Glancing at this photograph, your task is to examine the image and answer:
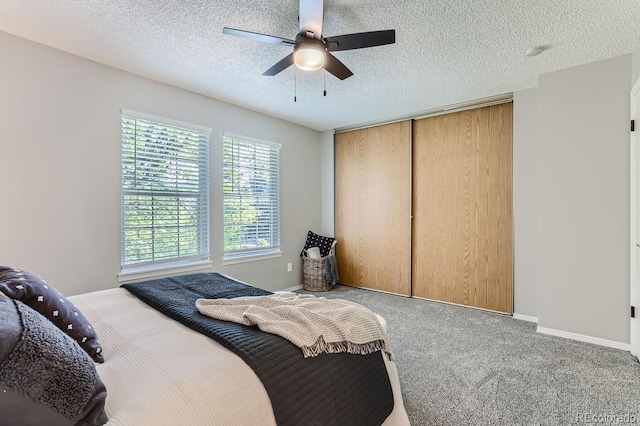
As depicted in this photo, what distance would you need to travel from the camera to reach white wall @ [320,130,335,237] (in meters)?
5.00

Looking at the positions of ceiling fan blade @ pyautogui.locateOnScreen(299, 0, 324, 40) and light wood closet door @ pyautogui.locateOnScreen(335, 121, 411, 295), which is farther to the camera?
light wood closet door @ pyautogui.locateOnScreen(335, 121, 411, 295)

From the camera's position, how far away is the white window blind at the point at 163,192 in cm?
291

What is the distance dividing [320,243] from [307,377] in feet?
11.9

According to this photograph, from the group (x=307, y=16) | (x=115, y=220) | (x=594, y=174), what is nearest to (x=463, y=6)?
(x=307, y=16)

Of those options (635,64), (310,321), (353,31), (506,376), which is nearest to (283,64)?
(353,31)

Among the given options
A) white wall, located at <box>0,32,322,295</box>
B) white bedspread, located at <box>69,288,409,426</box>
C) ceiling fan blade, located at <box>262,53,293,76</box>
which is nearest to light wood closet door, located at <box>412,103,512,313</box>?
ceiling fan blade, located at <box>262,53,293,76</box>

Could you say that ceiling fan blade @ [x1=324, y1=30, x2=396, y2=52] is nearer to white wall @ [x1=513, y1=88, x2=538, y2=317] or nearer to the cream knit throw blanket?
the cream knit throw blanket

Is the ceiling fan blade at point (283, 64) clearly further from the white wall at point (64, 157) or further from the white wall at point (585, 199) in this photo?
the white wall at point (585, 199)

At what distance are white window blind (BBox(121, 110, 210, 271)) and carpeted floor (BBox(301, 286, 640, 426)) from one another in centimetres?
240

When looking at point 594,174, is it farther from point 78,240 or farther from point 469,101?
point 78,240

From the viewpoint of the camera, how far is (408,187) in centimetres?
425

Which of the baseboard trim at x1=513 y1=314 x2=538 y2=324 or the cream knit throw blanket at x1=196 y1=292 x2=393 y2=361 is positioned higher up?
the cream knit throw blanket at x1=196 y1=292 x2=393 y2=361

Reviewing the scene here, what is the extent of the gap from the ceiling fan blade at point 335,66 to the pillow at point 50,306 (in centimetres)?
197

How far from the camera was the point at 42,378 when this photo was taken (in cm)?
75
